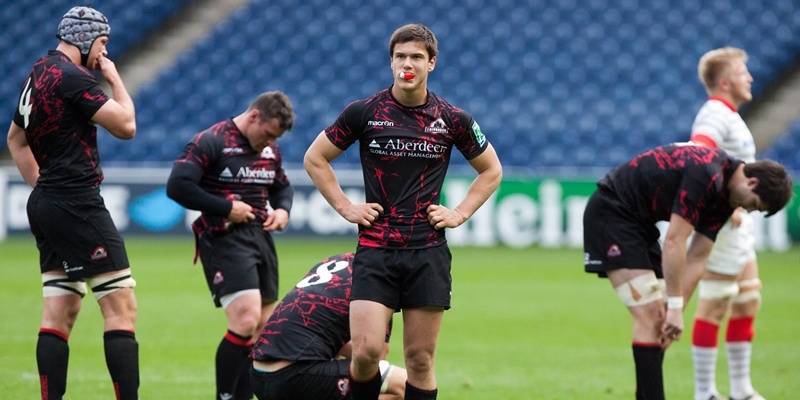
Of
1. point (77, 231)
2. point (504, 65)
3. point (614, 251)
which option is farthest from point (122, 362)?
point (504, 65)

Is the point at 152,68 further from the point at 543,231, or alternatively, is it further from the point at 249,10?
the point at 543,231

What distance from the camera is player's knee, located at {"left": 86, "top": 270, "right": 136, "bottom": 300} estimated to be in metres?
5.51

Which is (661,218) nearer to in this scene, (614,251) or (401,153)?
(614,251)

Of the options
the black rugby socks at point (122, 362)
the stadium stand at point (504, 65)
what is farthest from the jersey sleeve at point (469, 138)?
the stadium stand at point (504, 65)

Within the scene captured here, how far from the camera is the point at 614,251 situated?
6.05m

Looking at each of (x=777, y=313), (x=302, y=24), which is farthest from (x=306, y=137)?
(x=777, y=313)

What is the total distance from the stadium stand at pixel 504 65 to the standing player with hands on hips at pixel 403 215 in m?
13.8

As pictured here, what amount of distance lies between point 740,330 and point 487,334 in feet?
9.94

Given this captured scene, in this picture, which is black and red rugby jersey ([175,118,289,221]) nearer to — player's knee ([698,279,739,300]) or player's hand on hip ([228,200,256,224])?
player's hand on hip ([228,200,256,224])

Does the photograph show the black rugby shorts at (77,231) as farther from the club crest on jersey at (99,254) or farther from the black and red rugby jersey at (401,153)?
the black and red rugby jersey at (401,153)

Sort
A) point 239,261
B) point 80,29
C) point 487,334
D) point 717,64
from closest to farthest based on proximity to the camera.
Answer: point 80,29, point 239,261, point 717,64, point 487,334

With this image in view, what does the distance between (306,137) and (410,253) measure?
46.3ft

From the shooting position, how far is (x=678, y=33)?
70.5 ft

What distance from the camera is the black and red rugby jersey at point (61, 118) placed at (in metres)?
5.40
